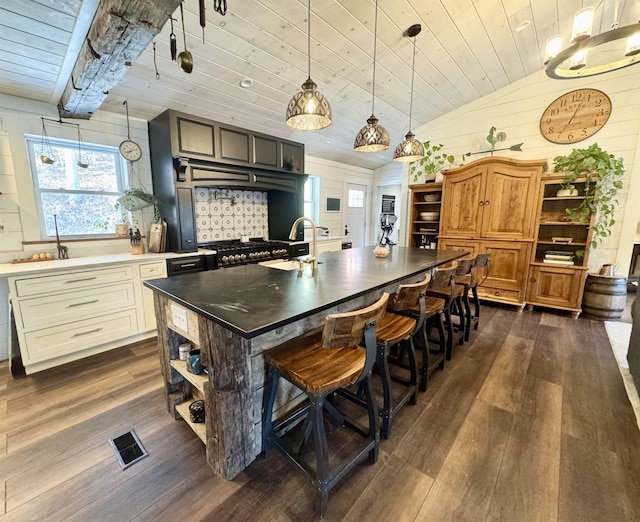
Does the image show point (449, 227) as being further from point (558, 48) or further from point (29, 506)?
point (29, 506)

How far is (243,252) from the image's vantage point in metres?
3.44

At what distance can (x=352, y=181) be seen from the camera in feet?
20.2

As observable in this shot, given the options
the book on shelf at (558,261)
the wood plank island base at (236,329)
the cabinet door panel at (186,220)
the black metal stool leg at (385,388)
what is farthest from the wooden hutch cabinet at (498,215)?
the cabinet door panel at (186,220)

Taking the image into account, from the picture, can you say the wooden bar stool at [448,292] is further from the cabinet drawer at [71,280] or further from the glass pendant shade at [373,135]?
the cabinet drawer at [71,280]

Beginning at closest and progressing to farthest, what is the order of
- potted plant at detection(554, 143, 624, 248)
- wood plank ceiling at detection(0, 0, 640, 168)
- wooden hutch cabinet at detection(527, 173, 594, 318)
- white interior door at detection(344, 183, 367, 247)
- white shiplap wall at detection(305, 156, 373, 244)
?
wood plank ceiling at detection(0, 0, 640, 168) < potted plant at detection(554, 143, 624, 248) < wooden hutch cabinet at detection(527, 173, 594, 318) < white shiplap wall at detection(305, 156, 373, 244) < white interior door at detection(344, 183, 367, 247)

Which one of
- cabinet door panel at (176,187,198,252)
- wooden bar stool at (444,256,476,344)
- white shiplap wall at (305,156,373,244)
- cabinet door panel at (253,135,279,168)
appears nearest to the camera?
wooden bar stool at (444,256,476,344)

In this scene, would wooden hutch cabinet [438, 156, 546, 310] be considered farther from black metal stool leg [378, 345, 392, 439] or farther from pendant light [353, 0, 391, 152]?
black metal stool leg [378, 345, 392, 439]

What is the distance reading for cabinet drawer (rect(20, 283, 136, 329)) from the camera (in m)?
2.19

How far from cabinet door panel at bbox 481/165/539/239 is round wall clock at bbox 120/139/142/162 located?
167 inches

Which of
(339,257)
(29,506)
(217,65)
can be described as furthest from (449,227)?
(29,506)

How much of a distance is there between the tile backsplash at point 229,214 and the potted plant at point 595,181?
399 cm

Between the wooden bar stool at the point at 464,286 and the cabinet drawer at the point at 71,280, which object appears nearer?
the cabinet drawer at the point at 71,280

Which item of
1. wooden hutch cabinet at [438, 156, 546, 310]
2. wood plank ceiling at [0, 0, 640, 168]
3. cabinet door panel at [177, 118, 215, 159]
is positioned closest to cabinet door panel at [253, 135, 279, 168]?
wood plank ceiling at [0, 0, 640, 168]

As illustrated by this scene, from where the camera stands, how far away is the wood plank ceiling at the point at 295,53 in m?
1.91
